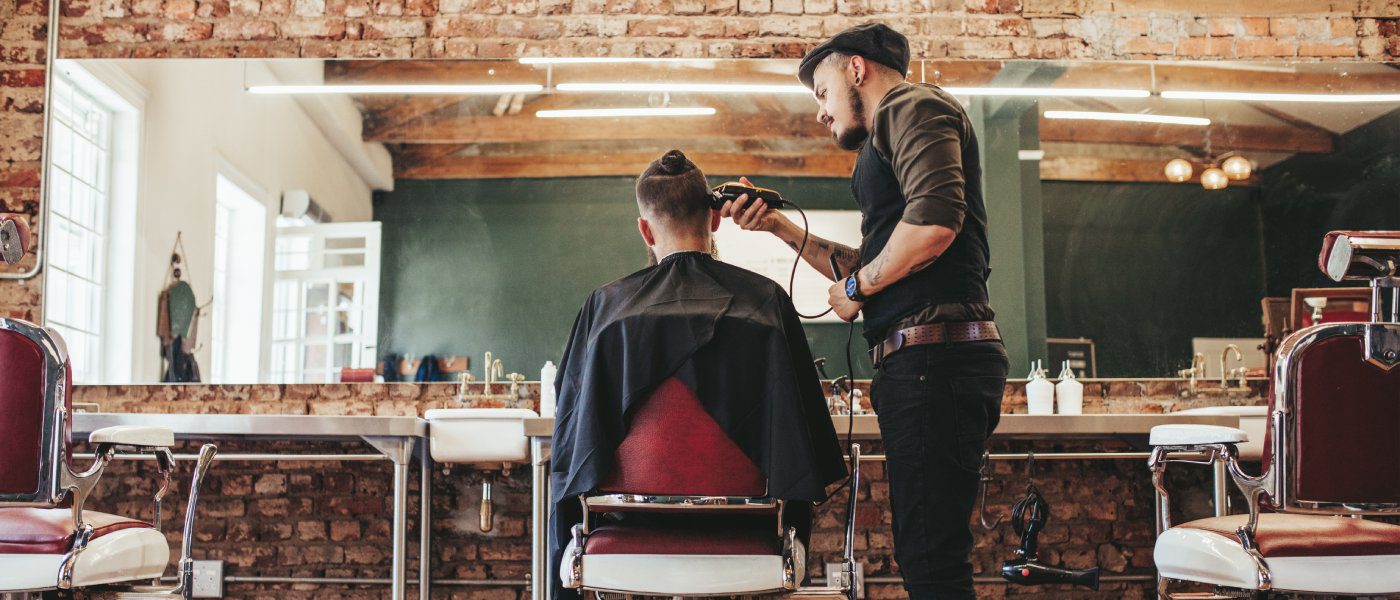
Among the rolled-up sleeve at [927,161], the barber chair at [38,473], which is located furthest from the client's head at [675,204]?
the barber chair at [38,473]

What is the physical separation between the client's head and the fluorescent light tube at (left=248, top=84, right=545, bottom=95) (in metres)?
1.99

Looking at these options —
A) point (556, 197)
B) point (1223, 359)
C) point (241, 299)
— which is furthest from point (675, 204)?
point (1223, 359)

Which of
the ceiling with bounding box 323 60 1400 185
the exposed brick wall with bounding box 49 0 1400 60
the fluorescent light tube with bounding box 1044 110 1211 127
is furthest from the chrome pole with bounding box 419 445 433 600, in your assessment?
the fluorescent light tube with bounding box 1044 110 1211 127

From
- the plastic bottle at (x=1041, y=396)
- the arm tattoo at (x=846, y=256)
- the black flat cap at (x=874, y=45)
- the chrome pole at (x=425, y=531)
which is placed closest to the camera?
the black flat cap at (x=874, y=45)

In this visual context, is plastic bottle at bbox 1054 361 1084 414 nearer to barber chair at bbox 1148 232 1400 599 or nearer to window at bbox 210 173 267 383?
barber chair at bbox 1148 232 1400 599

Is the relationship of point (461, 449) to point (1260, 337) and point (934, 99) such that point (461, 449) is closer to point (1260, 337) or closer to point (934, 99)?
point (934, 99)

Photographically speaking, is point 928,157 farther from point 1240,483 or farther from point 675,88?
point 675,88

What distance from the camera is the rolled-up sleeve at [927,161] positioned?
6.26 feet

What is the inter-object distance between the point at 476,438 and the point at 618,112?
1332 mm

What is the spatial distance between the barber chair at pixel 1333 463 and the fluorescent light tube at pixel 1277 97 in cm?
197

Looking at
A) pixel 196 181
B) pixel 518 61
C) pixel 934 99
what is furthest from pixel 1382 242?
pixel 196 181

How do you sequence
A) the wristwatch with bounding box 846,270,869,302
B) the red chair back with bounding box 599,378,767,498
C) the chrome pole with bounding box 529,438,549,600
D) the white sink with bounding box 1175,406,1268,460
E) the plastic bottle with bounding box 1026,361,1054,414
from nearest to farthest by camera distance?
the red chair back with bounding box 599,378,767,498 < the wristwatch with bounding box 846,270,869,302 < the chrome pole with bounding box 529,438,549,600 < the white sink with bounding box 1175,406,1268,460 < the plastic bottle with bounding box 1026,361,1054,414

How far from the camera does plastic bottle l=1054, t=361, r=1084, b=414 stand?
3.75 m

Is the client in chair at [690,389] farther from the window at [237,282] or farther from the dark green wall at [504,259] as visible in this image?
the window at [237,282]
